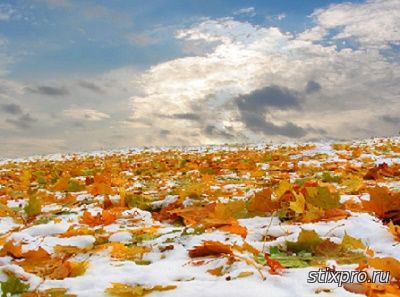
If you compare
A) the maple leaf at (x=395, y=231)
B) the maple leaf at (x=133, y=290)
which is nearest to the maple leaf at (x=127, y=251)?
the maple leaf at (x=133, y=290)

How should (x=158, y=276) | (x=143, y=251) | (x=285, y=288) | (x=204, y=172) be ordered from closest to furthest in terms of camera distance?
(x=285, y=288) < (x=158, y=276) < (x=143, y=251) < (x=204, y=172)

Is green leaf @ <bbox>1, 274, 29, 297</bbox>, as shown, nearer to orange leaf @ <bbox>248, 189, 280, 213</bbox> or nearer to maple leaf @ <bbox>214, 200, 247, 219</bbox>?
maple leaf @ <bbox>214, 200, 247, 219</bbox>

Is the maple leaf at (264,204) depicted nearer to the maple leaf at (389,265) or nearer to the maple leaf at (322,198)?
the maple leaf at (322,198)

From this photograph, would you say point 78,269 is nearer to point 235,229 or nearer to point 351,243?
point 235,229

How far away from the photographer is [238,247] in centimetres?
278

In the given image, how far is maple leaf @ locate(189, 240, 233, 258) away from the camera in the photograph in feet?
8.97

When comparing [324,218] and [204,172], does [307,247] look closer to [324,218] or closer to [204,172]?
[324,218]

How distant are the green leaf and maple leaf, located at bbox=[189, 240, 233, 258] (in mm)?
923

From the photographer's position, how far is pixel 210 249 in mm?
2781

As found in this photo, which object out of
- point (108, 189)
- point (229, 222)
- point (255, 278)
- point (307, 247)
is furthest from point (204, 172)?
point (255, 278)

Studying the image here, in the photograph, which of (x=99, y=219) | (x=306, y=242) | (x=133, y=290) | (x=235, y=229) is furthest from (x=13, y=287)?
(x=99, y=219)

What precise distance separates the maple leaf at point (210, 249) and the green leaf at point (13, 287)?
0.92m

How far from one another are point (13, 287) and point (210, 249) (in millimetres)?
1047

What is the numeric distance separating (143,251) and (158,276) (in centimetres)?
59
